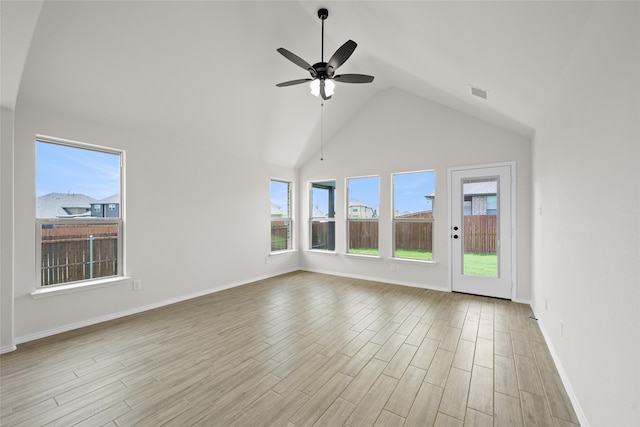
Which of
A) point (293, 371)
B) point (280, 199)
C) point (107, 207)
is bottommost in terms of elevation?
point (293, 371)

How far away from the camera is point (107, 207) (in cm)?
360

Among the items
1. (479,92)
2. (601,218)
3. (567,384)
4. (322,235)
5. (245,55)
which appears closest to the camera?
(601,218)

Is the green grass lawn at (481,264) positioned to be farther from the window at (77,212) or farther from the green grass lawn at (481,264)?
the window at (77,212)

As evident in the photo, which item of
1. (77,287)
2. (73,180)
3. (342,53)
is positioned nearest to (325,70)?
(342,53)

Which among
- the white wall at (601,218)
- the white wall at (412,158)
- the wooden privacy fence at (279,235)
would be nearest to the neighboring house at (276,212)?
the wooden privacy fence at (279,235)

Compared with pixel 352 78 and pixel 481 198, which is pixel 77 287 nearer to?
pixel 352 78

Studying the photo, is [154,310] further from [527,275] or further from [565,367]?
[527,275]

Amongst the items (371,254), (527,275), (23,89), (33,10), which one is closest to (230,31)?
(33,10)

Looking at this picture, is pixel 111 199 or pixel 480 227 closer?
pixel 111 199

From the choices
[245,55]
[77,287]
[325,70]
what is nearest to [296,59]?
[325,70]

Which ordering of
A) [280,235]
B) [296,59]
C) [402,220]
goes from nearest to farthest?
[296,59] < [402,220] < [280,235]

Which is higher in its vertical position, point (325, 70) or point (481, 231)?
point (325, 70)

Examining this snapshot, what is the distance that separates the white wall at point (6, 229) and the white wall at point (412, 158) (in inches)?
187

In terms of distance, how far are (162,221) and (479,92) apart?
4.67m
